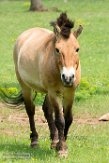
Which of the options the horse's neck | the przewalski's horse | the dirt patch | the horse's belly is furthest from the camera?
the dirt patch

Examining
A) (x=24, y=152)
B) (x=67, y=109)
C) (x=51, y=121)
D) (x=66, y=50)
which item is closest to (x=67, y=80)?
(x=66, y=50)

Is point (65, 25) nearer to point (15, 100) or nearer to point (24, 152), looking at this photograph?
point (24, 152)

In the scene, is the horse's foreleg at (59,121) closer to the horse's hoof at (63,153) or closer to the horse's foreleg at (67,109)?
the horse's hoof at (63,153)

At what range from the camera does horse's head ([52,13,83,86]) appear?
8008 mm

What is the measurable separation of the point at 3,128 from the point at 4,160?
311cm

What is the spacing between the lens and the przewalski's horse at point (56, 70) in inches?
325

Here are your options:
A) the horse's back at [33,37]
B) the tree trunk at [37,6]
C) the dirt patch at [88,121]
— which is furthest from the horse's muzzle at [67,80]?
the tree trunk at [37,6]

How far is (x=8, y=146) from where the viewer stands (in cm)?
937

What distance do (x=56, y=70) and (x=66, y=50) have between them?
16.4 inches

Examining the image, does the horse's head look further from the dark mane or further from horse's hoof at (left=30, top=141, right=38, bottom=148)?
horse's hoof at (left=30, top=141, right=38, bottom=148)

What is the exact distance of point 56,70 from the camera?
28.1 ft

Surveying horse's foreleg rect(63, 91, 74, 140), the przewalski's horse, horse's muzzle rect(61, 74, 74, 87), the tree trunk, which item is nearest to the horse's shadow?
the przewalski's horse

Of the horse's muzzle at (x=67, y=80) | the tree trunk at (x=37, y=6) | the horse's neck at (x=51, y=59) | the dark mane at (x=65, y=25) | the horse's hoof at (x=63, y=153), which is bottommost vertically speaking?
the tree trunk at (x=37, y=6)

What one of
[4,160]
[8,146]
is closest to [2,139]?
[8,146]
